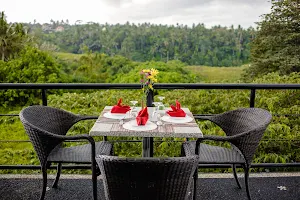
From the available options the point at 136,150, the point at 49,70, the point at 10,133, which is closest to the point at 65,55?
the point at 49,70

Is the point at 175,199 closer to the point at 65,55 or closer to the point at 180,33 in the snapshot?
the point at 180,33

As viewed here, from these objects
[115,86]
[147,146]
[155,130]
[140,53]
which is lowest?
[147,146]

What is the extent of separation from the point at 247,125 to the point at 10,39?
78.6 feet

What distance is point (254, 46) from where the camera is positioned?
18.3m

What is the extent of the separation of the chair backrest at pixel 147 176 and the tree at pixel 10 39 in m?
23.7

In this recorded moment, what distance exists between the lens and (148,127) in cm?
245

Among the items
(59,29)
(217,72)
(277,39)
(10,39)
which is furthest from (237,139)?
(10,39)

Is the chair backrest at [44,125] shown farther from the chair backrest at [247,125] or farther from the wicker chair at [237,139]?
the chair backrest at [247,125]

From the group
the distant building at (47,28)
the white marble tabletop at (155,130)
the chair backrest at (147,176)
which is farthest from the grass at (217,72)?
the chair backrest at (147,176)

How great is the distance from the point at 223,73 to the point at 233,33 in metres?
2.34

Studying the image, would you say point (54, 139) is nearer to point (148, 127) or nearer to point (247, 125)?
point (148, 127)

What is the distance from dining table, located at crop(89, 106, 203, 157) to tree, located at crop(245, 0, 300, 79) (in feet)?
50.6

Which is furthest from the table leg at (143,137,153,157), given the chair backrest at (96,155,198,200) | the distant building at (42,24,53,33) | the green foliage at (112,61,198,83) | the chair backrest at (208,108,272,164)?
the distant building at (42,24,53,33)

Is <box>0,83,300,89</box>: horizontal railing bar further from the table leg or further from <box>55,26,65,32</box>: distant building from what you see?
<box>55,26,65,32</box>: distant building
